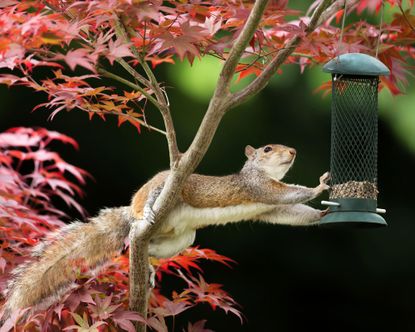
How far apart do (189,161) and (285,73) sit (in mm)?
2784

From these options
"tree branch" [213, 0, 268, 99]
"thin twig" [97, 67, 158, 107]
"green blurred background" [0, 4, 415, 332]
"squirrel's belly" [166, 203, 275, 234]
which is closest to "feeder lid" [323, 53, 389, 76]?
"tree branch" [213, 0, 268, 99]

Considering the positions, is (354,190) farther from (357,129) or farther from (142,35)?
(142,35)

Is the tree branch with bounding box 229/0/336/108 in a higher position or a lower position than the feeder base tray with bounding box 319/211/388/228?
higher

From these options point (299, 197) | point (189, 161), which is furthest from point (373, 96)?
point (189, 161)

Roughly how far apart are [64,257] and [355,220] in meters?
1.03

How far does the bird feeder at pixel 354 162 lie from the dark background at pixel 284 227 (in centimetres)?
216

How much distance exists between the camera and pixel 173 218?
3523mm

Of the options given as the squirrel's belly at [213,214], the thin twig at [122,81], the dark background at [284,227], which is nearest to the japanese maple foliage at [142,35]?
the thin twig at [122,81]

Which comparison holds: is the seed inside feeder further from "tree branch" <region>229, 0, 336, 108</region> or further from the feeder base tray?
"tree branch" <region>229, 0, 336, 108</region>

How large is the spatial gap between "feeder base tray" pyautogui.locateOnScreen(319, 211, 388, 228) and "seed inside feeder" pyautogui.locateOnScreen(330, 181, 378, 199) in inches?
3.1

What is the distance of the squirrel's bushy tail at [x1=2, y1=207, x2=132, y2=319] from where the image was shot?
3285mm

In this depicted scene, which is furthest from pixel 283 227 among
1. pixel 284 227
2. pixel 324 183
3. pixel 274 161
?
pixel 324 183

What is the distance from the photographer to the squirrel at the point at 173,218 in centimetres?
333

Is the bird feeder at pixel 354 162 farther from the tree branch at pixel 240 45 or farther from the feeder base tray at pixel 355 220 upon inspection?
the tree branch at pixel 240 45
